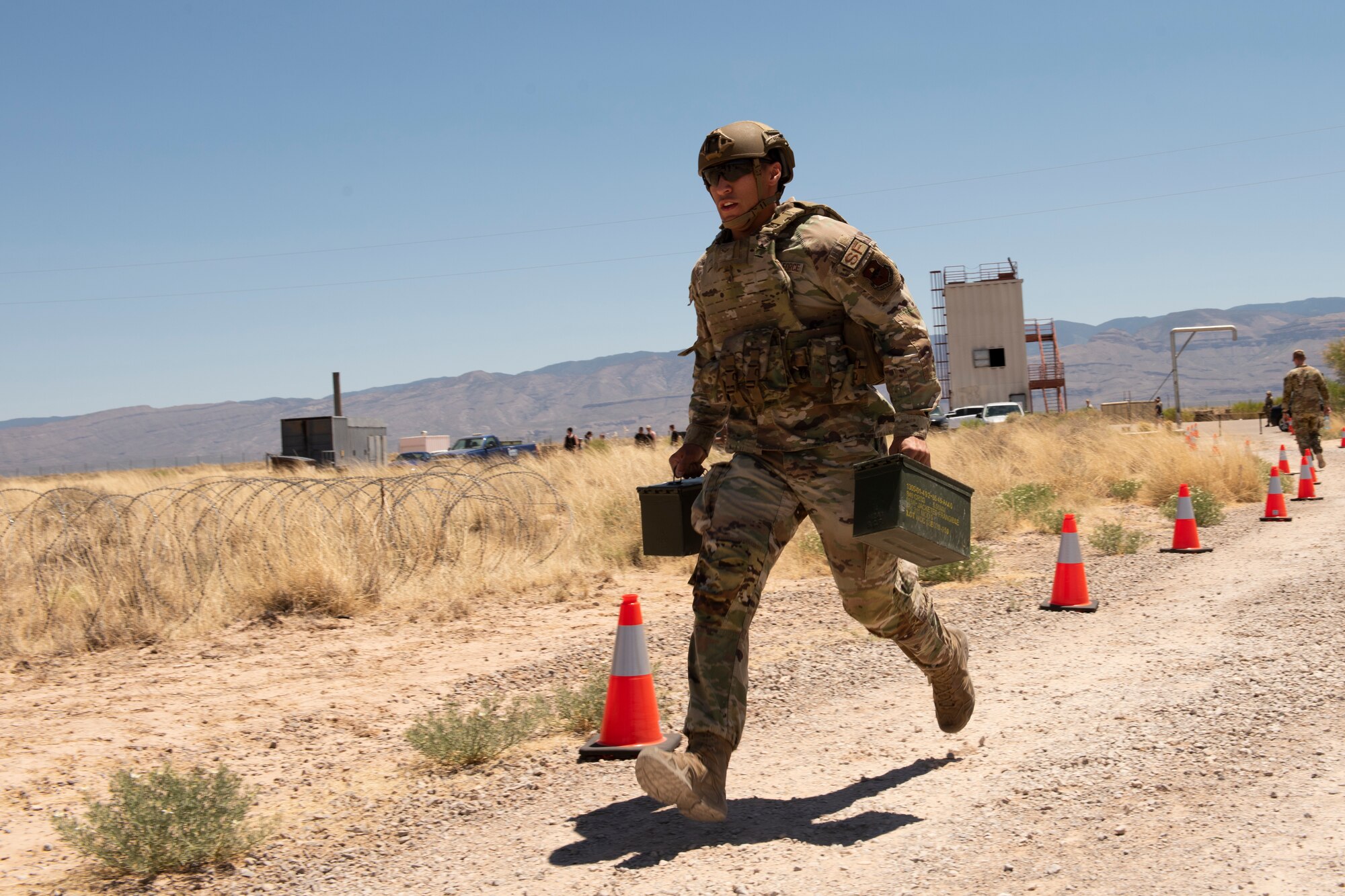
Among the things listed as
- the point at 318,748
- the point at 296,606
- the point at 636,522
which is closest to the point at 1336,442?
the point at 636,522

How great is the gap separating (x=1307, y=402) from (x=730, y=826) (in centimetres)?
1607

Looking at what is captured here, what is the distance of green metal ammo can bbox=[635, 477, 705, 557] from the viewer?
413 cm

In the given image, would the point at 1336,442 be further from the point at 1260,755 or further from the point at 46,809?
the point at 46,809

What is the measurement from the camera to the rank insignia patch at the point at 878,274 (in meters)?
3.74

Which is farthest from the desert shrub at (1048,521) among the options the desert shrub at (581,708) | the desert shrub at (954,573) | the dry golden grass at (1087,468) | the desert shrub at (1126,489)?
the desert shrub at (581,708)

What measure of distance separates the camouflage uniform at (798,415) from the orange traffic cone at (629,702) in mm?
902

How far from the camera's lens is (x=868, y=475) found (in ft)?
11.6

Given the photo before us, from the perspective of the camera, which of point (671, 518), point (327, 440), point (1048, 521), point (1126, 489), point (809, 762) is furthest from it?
point (327, 440)

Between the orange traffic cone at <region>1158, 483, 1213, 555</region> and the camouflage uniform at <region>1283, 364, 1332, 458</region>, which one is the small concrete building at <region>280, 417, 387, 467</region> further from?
the orange traffic cone at <region>1158, 483, 1213, 555</region>

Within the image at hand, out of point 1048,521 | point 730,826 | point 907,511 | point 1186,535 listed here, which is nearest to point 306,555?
point 730,826

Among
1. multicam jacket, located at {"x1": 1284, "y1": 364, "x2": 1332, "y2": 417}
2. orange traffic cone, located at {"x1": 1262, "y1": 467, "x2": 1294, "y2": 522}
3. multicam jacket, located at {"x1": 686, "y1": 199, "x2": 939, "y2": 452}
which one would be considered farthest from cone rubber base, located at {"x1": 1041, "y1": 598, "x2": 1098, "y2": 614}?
multicam jacket, located at {"x1": 1284, "y1": 364, "x2": 1332, "y2": 417}

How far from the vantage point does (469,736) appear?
15.7 ft

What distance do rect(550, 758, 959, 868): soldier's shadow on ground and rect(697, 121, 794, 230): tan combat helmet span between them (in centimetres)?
205

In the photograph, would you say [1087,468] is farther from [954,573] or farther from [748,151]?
[748,151]
